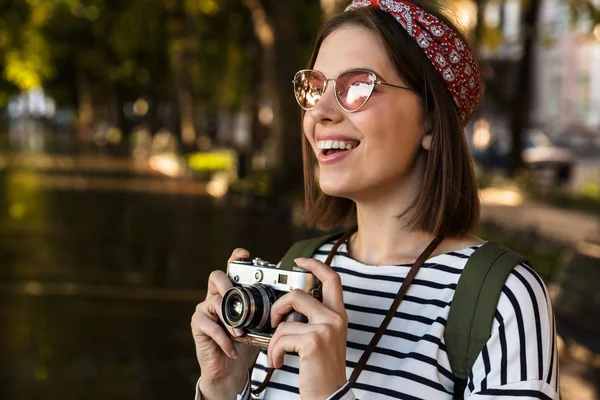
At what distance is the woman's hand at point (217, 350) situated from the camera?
86.8 inches

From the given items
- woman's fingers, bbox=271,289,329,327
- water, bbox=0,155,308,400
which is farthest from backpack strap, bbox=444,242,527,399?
A: water, bbox=0,155,308,400

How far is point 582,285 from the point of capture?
6602mm

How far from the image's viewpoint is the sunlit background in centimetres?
689

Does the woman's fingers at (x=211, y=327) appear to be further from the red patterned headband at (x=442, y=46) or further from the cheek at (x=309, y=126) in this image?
the red patterned headband at (x=442, y=46)

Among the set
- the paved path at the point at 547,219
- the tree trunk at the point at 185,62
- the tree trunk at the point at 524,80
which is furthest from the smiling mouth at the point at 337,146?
the tree trunk at the point at 185,62

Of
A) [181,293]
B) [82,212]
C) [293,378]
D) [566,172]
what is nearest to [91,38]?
[566,172]

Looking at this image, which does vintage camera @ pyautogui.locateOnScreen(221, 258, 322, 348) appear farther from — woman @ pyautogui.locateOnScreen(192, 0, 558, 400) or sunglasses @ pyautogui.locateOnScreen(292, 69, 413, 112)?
sunglasses @ pyautogui.locateOnScreen(292, 69, 413, 112)

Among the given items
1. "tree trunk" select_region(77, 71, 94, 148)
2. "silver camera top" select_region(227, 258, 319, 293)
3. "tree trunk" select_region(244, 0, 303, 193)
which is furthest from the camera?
"tree trunk" select_region(77, 71, 94, 148)

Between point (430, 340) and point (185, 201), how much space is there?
731 inches

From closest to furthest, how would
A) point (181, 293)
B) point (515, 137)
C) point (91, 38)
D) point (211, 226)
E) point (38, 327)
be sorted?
1. point (38, 327)
2. point (181, 293)
3. point (211, 226)
4. point (515, 137)
5. point (91, 38)

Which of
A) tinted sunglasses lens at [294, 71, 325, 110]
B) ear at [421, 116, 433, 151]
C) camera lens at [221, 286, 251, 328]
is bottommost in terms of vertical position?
camera lens at [221, 286, 251, 328]

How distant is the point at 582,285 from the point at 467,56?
479 centimetres

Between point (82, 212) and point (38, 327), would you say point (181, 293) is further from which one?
point (82, 212)

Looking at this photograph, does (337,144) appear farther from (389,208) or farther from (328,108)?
(389,208)
